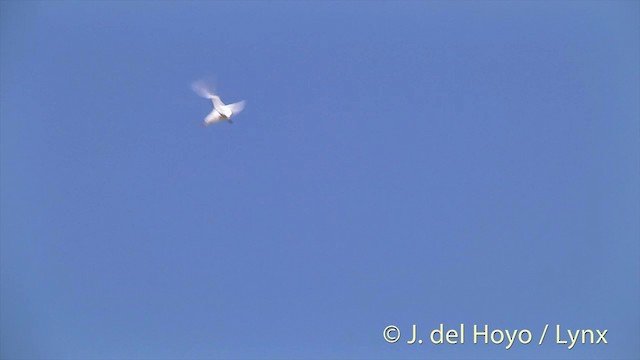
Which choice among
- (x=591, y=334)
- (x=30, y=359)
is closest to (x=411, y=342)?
(x=591, y=334)

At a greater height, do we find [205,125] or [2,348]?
[205,125]

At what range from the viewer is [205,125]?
165 inches

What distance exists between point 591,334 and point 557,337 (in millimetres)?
160

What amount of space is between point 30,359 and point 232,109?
1.65 metres

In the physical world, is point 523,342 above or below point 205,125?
below

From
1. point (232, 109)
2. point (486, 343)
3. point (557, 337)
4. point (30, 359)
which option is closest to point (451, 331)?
point (486, 343)

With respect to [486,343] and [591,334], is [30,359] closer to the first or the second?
[486,343]

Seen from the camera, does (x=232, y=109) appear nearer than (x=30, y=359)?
Yes

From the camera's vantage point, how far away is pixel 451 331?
14.3 ft

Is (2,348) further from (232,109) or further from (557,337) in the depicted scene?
(557,337)

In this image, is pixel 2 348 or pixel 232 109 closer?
pixel 232 109

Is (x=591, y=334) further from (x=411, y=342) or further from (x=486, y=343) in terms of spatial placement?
(x=411, y=342)

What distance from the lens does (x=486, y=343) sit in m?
4.29

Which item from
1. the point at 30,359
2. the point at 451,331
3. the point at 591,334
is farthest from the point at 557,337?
the point at 30,359
